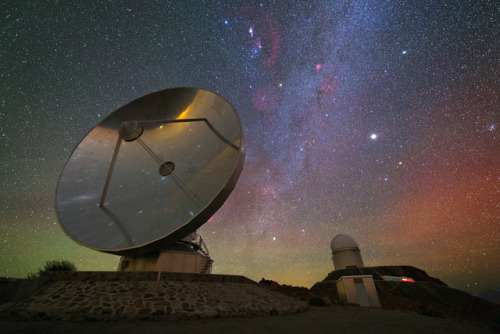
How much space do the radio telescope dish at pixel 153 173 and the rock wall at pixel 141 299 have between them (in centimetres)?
174

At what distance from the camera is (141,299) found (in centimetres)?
722

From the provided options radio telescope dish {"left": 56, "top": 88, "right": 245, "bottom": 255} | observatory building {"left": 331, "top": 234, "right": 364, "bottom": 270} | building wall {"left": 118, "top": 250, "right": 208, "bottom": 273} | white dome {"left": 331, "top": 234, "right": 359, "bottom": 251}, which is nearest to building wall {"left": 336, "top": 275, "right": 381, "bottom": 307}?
building wall {"left": 118, "top": 250, "right": 208, "bottom": 273}

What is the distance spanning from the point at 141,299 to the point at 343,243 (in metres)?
28.7

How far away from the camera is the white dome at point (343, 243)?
29.9 metres

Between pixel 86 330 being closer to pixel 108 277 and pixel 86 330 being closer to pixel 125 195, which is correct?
pixel 108 277

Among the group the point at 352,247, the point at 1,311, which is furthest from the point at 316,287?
the point at 1,311

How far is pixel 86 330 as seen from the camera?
17.3 ft

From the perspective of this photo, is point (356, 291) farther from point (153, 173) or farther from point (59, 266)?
point (59, 266)

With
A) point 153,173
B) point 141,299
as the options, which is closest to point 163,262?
point 141,299

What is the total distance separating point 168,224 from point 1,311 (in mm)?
5562

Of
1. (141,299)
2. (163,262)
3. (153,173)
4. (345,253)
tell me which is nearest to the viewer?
(141,299)

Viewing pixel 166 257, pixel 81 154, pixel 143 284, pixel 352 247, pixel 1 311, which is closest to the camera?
pixel 1 311

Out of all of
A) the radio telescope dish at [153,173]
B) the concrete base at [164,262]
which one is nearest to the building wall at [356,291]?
the concrete base at [164,262]

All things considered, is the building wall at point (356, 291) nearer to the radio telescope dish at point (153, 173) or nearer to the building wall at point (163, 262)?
the building wall at point (163, 262)
